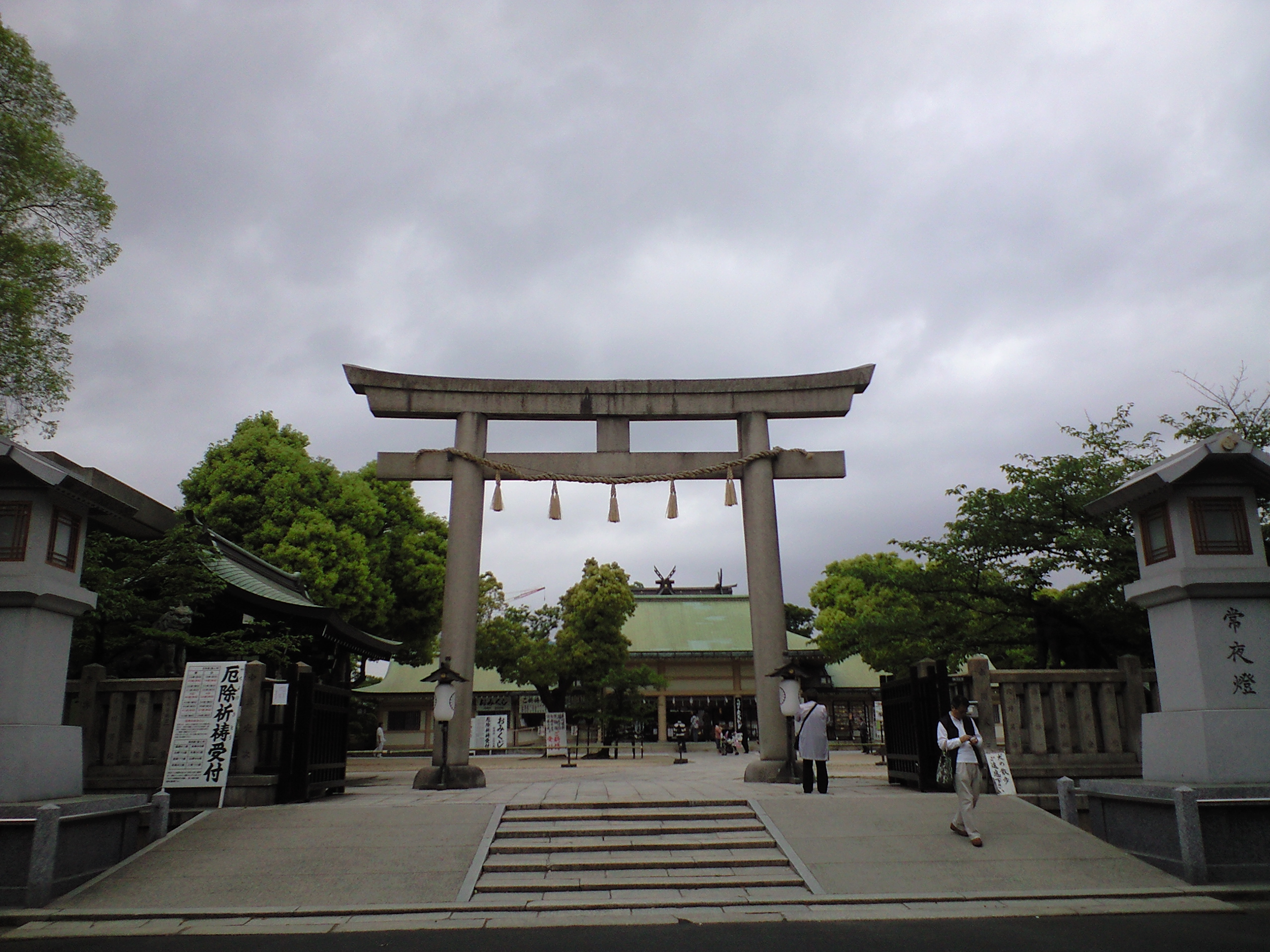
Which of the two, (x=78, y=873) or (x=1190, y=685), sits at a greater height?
(x=1190, y=685)

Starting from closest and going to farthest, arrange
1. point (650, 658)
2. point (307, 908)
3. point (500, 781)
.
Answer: point (307, 908) → point (500, 781) → point (650, 658)

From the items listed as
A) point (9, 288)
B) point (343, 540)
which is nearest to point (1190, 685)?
point (9, 288)

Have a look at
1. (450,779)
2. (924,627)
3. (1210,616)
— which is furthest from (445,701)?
(1210,616)

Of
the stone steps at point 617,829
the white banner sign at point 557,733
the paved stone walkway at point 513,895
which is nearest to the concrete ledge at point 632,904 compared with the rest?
the paved stone walkway at point 513,895

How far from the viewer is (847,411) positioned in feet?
45.4

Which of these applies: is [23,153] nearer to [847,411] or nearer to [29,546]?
[29,546]

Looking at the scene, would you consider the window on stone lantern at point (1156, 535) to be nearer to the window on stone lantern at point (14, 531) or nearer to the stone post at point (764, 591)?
the stone post at point (764, 591)

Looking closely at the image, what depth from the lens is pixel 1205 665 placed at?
736 cm

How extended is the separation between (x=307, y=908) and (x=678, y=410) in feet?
30.2

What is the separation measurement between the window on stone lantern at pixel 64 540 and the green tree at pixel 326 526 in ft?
50.6

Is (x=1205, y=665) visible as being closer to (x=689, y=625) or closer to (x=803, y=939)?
(x=803, y=939)

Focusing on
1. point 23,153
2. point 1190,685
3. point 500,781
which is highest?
point 23,153

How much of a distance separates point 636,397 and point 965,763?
783cm

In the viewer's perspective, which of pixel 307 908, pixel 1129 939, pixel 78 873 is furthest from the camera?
pixel 78 873
